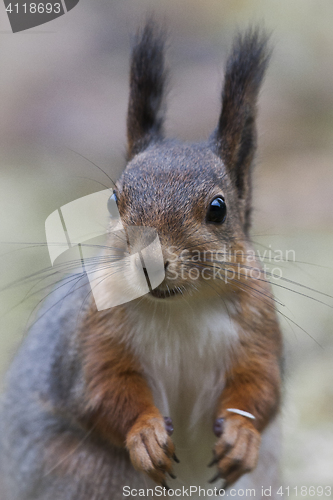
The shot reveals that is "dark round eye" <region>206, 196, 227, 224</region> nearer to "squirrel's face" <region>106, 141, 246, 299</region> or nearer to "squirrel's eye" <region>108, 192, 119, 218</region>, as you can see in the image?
"squirrel's face" <region>106, 141, 246, 299</region>

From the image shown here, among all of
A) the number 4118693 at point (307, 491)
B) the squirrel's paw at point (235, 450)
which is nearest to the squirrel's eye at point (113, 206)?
the squirrel's paw at point (235, 450)

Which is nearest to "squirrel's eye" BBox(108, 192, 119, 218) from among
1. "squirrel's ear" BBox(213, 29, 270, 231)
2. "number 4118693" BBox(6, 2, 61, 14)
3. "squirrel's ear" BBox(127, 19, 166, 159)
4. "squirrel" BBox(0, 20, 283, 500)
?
"squirrel" BBox(0, 20, 283, 500)

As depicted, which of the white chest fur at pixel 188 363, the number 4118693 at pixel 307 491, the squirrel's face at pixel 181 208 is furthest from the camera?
the number 4118693 at pixel 307 491

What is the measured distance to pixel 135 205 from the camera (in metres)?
0.94

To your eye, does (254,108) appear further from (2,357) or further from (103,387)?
(2,357)

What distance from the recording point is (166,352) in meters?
1.20

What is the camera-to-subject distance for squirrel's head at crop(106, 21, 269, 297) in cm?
95

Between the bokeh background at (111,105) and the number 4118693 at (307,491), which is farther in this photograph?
the number 4118693 at (307,491)

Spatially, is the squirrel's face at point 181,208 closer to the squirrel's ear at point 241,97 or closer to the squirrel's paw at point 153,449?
the squirrel's ear at point 241,97

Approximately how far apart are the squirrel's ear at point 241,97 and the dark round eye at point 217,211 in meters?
0.08

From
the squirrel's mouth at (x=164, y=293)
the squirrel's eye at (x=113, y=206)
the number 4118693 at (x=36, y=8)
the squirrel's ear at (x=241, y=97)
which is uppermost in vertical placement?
the number 4118693 at (x=36, y=8)

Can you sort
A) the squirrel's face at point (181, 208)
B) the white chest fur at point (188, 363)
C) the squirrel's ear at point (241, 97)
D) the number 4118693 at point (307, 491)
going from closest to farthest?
the squirrel's face at point (181, 208)
the squirrel's ear at point (241, 97)
the white chest fur at point (188, 363)
the number 4118693 at point (307, 491)

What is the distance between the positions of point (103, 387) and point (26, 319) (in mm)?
227

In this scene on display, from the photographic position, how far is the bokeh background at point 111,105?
1035 mm
